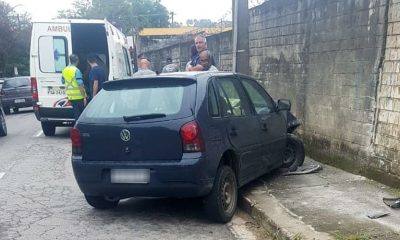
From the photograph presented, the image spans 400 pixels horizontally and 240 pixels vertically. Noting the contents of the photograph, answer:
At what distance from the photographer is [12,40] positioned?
38.0m

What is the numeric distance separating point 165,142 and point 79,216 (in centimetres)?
148

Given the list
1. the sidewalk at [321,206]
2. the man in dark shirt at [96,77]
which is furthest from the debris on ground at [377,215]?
the man in dark shirt at [96,77]

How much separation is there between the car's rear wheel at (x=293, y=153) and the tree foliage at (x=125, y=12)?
137 feet

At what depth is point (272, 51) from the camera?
9312 millimetres

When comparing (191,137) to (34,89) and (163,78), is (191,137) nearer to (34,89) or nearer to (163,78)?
(163,78)

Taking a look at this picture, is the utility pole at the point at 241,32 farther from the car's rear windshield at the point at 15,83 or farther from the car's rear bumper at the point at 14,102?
the car's rear windshield at the point at 15,83

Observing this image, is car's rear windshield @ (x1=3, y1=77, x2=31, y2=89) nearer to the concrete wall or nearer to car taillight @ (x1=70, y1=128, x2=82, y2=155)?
the concrete wall

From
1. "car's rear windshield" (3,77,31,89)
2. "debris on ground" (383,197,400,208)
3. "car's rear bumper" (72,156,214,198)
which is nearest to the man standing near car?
"car's rear bumper" (72,156,214,198)

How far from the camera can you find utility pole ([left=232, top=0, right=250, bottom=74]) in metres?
8.53

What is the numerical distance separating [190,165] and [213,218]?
74 cm

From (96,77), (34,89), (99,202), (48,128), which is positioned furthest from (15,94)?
(99,202)

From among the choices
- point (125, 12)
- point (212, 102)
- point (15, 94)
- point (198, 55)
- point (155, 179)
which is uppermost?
point (125, 12)

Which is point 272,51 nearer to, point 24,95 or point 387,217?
point 387,217

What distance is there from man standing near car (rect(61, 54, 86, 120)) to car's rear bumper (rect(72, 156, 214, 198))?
5744 mm
